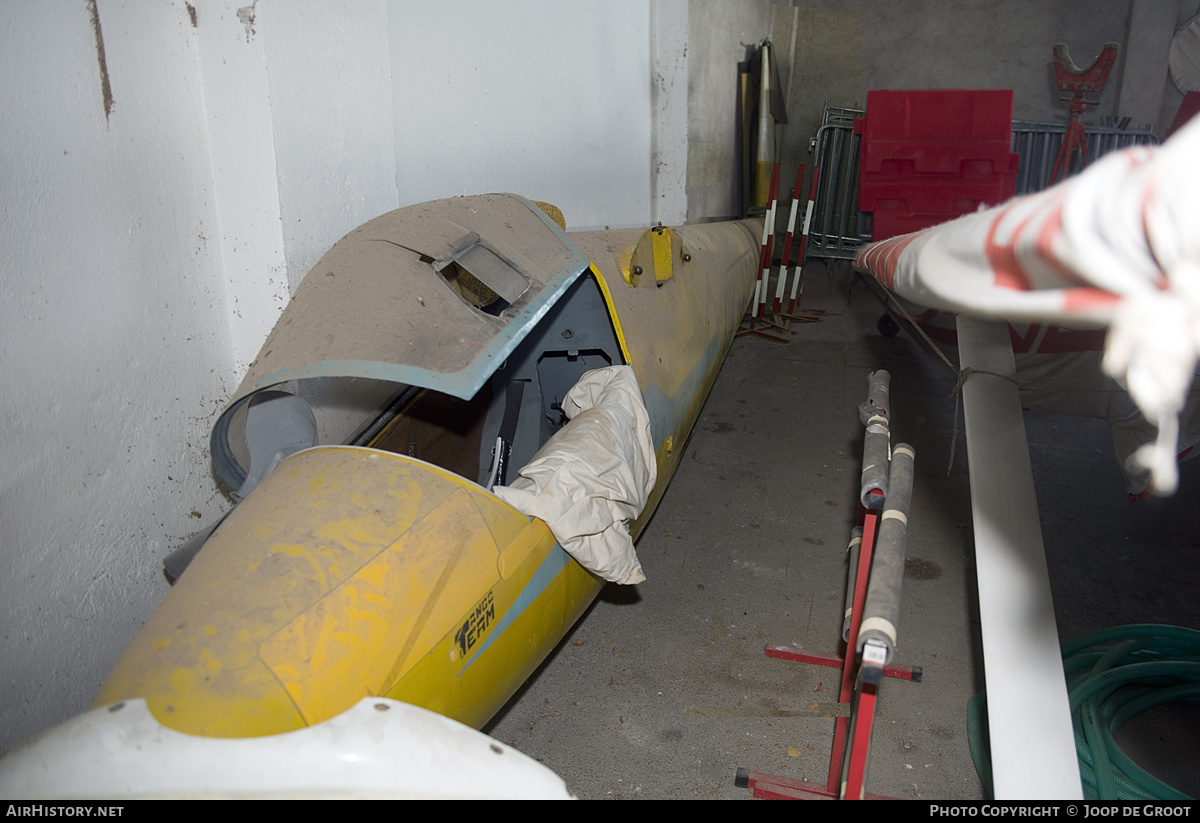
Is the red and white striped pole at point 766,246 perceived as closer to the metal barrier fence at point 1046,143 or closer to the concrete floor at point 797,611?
the concrete floor at point 797,611

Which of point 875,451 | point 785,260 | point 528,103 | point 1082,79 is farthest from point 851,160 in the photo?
point 875,451

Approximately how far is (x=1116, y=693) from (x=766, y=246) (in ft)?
16.4

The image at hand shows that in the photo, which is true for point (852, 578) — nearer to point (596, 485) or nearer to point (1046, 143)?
point (596, 485)

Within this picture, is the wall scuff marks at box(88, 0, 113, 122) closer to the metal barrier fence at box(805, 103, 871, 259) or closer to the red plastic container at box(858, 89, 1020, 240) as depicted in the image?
the red plastic container at box(858, 89, 1020, 240)

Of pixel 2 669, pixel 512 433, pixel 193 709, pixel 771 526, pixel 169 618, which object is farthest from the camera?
pixel 771 526

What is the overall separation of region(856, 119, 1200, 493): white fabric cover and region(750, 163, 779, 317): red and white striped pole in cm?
602

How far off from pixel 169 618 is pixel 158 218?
142cm

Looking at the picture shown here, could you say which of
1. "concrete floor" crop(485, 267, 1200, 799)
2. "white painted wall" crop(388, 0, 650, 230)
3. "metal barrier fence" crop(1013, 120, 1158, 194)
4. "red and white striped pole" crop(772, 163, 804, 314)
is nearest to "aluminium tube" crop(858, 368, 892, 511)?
"concrete floor" crop(485, 267, 1200, 799)

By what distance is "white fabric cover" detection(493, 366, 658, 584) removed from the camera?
6.17ft

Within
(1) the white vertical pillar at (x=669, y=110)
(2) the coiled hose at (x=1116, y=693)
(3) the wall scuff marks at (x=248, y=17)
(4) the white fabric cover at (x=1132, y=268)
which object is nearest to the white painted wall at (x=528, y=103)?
(1) the white vertical pillar at (x=669, y=110)

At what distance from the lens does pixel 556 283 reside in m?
2.22
